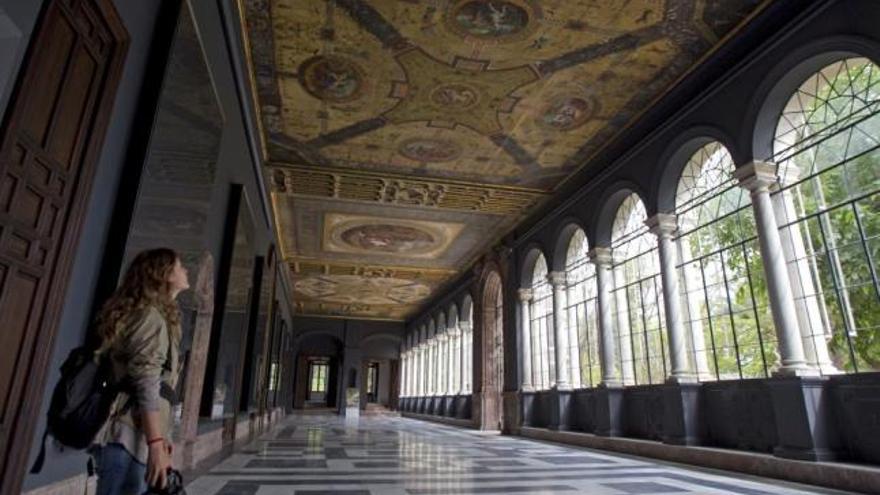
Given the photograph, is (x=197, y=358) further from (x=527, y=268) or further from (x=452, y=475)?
(x=527, y=268)

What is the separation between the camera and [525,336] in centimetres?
1316

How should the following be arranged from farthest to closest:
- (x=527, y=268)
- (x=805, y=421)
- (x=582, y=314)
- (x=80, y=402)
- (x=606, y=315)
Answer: (x=527, y=268)
(x=582, y=314)
(x=606, y=315)
(x=805, y=421)
(x=80, y=402)

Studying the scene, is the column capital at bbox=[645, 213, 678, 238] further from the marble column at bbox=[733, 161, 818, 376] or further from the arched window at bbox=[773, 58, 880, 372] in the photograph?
the arched window at bbox=[773, 58, 880, 372]

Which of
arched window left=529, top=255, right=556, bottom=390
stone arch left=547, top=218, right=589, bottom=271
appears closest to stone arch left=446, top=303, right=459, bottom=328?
arched window left=529, top=255, right=556, bottom=390

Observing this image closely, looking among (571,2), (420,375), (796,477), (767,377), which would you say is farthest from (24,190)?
(420,375)

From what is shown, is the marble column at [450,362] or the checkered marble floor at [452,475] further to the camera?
the marble column at [450,362]

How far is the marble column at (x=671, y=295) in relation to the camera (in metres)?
7.55

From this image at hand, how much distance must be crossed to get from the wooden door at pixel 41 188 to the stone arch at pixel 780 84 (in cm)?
671

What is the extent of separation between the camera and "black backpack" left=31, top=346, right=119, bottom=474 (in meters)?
1.60

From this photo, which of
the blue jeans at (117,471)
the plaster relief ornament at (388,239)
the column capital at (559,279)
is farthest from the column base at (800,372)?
the plaster relief ornament at (388,239)

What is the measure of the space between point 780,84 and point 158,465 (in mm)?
7326

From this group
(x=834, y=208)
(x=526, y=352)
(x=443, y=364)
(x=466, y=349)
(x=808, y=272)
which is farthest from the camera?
(x=443, y=364)

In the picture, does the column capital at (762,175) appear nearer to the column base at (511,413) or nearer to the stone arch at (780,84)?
the stone arch at (780,84)

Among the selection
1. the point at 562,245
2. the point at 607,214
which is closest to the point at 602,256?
the point at 607,214
